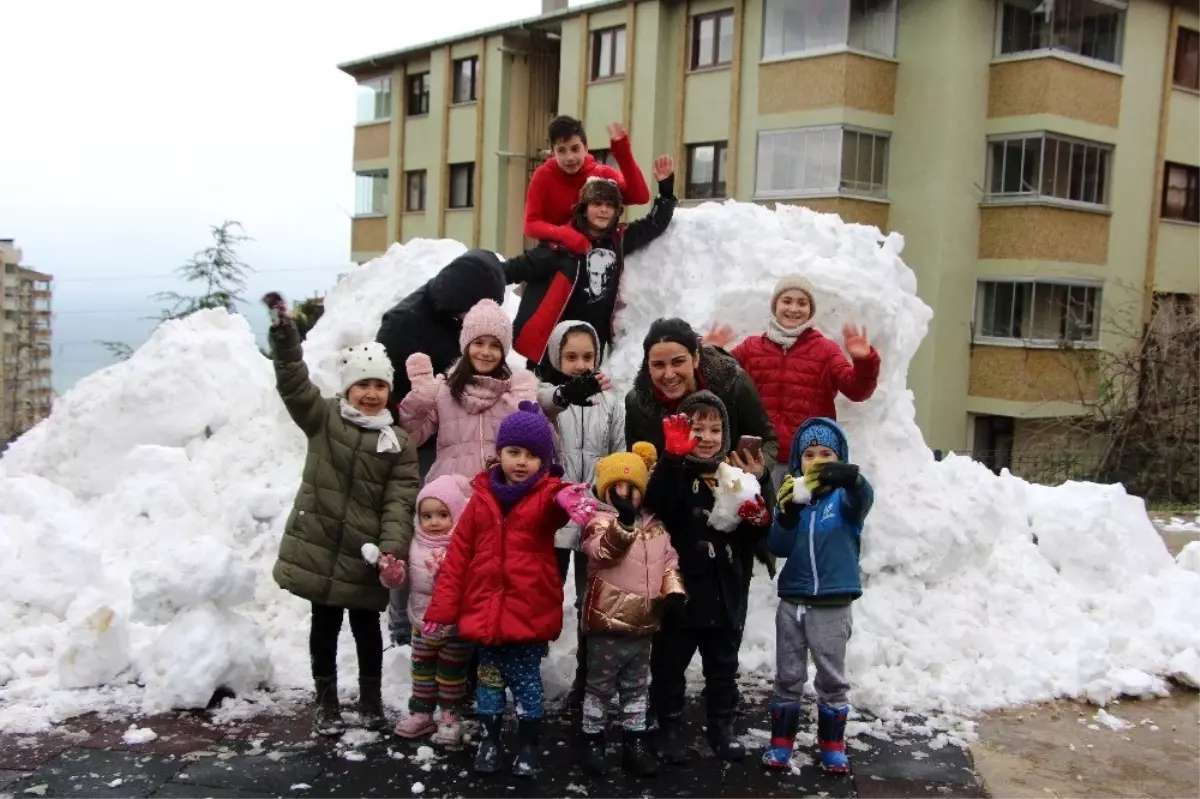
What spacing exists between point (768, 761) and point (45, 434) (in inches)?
224

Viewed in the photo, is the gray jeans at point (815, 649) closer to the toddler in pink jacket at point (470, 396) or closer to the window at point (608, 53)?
the toddler in pink jacket at point (470, 396)

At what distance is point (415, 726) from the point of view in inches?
175

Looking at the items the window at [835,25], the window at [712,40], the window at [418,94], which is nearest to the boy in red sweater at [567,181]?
the window at [835,25]

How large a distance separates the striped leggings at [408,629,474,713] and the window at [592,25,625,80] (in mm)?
19344

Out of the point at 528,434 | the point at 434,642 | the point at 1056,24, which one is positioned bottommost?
the point at 434,642

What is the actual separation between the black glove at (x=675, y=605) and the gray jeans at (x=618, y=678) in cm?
13

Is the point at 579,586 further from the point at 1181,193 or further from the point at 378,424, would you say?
the point at 1181,193

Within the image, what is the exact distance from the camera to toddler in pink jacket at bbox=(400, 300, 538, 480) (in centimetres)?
468

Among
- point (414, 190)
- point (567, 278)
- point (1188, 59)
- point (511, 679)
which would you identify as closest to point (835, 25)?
point (1188, 59)

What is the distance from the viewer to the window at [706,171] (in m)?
20.8

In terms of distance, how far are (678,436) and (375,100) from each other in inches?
1056

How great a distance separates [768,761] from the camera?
4297mm

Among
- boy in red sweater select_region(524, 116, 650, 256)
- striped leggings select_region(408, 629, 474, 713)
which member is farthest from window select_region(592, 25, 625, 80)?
A: striped leggings select_region(408, 629, 474, 713)

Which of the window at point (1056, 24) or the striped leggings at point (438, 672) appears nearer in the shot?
the striped leggings at point (438, 672)
